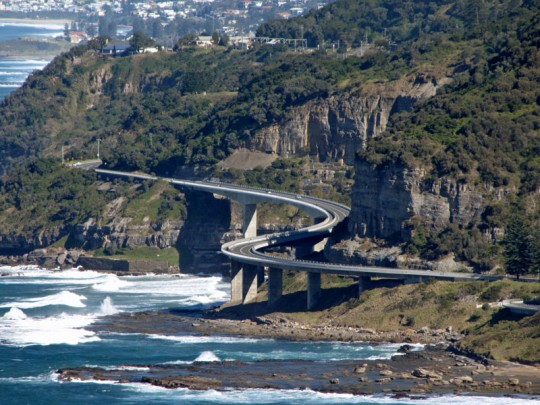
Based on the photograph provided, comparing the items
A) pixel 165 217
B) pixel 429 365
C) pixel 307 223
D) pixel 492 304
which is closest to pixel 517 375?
pixel 429 365

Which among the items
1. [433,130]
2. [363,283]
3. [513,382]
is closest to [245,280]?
[363,283]

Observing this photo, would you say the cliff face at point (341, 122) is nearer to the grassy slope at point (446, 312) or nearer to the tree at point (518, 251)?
the grassy slope at point (446, 312)

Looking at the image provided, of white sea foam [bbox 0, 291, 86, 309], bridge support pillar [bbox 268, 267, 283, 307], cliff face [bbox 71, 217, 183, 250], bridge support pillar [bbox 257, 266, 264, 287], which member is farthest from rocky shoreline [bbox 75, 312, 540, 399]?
cliff face [bbox 71, 217, 183, 250]

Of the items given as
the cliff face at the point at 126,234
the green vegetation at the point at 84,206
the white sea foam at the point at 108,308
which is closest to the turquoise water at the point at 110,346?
the white sea foam at the point at 108,308

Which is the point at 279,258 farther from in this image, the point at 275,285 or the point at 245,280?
the point at 245,280

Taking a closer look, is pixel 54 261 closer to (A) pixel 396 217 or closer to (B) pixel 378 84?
(B) pixel 378 84

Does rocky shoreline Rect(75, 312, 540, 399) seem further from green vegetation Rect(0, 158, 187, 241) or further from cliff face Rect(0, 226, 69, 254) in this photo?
cliff face Rect(0, 226, 69, 254)
